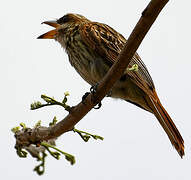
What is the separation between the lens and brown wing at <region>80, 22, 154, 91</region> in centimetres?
346

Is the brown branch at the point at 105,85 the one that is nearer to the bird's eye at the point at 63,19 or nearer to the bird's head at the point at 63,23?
the bird's head at the point at 63,23

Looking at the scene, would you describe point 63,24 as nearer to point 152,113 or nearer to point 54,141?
point 152,113

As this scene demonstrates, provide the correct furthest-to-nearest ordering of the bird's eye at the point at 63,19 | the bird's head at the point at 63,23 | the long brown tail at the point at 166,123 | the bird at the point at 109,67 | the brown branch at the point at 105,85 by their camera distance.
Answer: the bird's eye at the point at 63,19, the bird's head at the point at 63,23, the bird at the point at 109,67, the long brown tail at the point at 166,123, the brown branch at the point at 105,85

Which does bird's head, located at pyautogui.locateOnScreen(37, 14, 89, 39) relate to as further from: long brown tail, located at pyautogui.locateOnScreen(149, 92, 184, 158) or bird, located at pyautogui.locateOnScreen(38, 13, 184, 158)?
long brown tail, located at pyautogui.locateOnScreen(149, 92, 184, 158)

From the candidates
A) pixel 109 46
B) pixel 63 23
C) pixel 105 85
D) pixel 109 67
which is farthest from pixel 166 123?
pixel 63 23

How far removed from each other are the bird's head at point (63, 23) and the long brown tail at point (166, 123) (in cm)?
132

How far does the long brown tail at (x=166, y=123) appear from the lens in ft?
10.9

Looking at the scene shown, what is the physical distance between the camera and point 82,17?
181 inches

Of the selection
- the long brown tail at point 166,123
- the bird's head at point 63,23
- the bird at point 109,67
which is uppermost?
the bird's head at point 63,23

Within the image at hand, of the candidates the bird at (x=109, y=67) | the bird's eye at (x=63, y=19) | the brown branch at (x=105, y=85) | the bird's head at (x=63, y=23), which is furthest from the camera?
the bird's eye at (x=63, y=19)

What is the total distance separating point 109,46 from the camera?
3.55m

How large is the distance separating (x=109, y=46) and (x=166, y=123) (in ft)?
2.77

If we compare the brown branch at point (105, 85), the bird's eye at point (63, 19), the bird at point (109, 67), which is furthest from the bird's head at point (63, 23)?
the brown branch at point (105, 85)

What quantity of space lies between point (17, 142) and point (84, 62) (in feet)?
4.34
